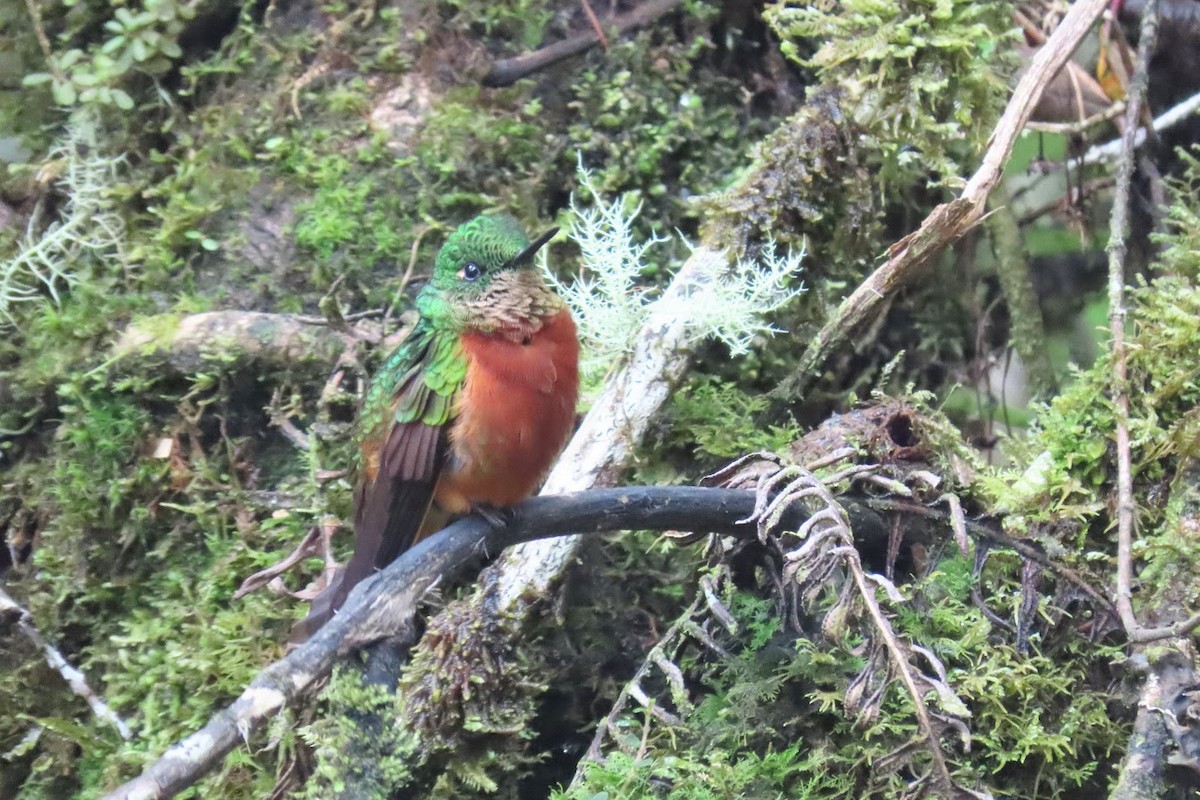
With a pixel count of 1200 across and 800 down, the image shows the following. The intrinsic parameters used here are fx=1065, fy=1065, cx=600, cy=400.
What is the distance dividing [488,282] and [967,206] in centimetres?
109

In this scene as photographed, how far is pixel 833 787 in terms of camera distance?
2010mm

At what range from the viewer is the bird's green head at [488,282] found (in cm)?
237

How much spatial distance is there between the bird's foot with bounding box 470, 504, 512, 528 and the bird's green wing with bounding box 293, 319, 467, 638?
0.17 meters

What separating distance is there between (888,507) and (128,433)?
84.5 inches

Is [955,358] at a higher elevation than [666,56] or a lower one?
lower

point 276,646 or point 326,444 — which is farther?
point 326,444

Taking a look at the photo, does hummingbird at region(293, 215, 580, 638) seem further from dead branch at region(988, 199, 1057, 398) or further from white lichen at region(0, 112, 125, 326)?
dead branch at region(988, 199, 1057, 398)

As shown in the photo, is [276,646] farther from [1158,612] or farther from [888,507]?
[1158,612]

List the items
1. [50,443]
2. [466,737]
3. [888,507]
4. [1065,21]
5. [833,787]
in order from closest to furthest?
1. [833,787]
2. [888,507]
3. [466,737]
4. [1065,21]
5. [50,443]

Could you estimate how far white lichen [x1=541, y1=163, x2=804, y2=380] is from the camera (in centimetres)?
265

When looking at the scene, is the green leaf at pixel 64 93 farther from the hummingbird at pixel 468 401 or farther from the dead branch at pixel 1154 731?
the dead branch at pixel 1154 731

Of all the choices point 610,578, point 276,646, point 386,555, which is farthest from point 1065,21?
point 276,646

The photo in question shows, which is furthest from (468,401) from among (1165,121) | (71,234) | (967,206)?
(1165,121)

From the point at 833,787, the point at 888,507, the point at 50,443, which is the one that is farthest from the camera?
the point at 50,443
